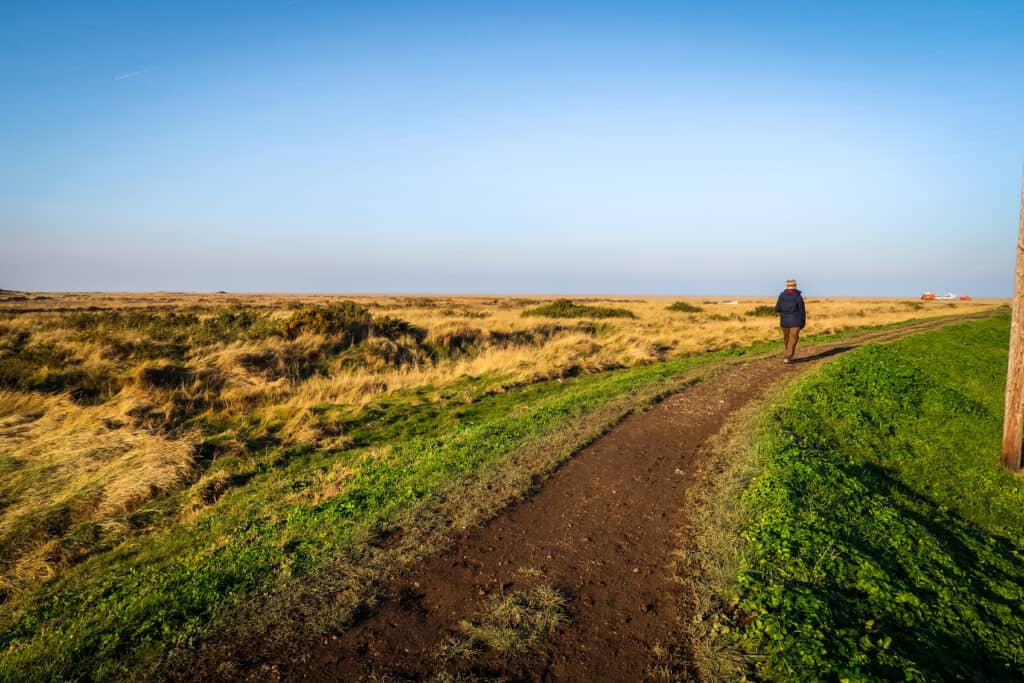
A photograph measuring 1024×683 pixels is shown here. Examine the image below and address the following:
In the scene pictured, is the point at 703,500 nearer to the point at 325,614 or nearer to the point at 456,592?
the point at 456,592

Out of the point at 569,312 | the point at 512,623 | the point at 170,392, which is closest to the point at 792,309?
the point at 512,623

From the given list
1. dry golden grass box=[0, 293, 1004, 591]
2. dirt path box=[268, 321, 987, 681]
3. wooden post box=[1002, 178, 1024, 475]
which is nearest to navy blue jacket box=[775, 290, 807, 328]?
dry golden grass box=[0, 293, 1004, 591]

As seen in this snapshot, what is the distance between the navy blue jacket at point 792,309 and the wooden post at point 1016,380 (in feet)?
21.7

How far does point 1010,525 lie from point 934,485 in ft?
3.70

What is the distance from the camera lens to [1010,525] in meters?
6.81

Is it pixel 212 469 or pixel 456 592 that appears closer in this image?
pixel 456 592

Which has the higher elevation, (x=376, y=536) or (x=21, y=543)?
(x=376, y=536)

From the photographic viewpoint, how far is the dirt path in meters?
3.61

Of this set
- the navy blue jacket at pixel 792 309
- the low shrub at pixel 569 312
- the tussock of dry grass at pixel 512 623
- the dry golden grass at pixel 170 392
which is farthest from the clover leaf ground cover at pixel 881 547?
the low shrub at pixel 569 312

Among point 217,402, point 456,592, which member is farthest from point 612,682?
point 217,402

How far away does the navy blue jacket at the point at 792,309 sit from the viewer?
14789 mm

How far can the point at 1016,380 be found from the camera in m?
8.02

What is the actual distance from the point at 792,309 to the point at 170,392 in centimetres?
1675

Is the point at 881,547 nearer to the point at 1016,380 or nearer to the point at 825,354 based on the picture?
the point at 1016,380
